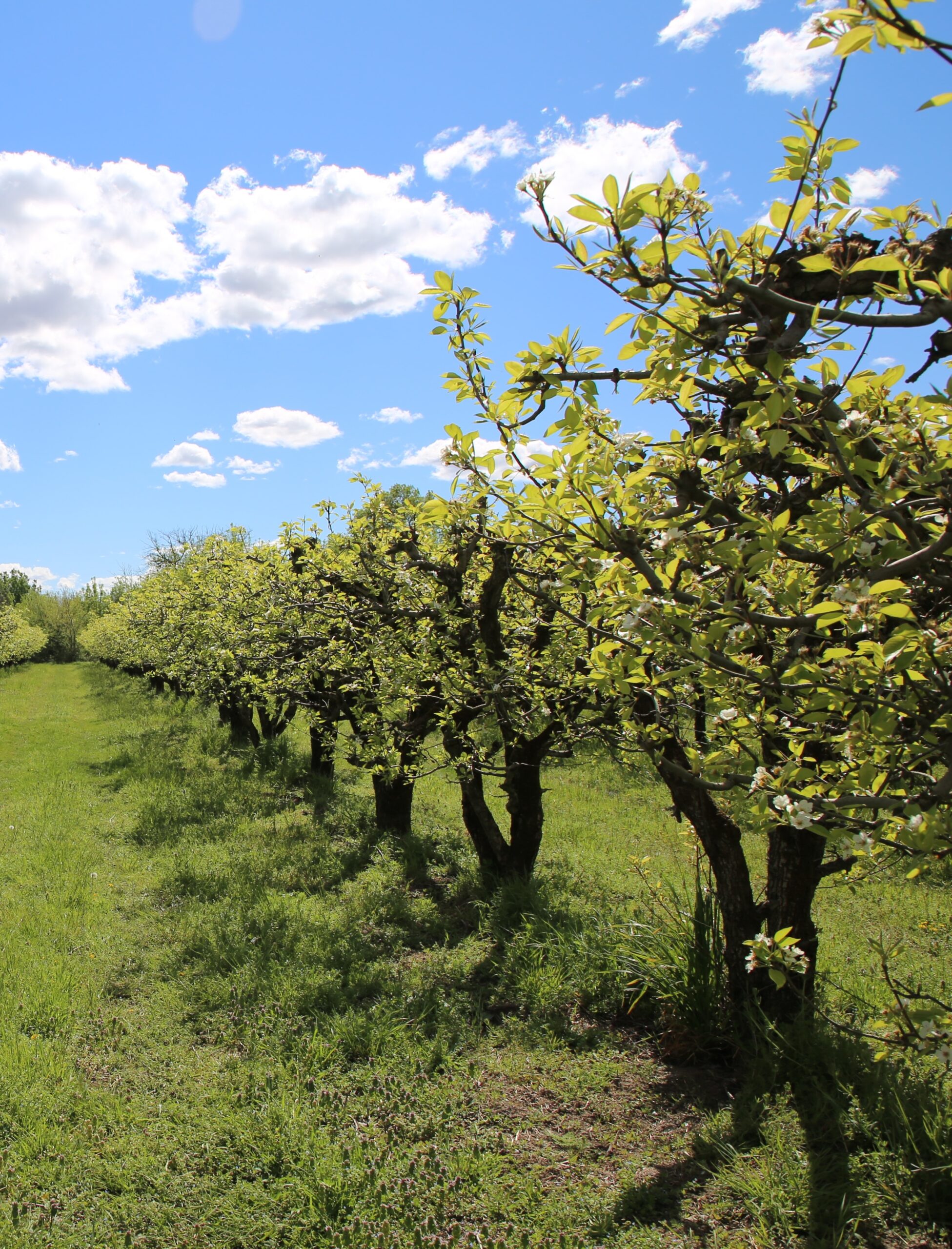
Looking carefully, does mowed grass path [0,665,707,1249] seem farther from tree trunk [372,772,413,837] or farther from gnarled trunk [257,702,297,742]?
gnarled trunk [257,702,297,742]

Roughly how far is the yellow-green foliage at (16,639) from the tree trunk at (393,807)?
43.7m

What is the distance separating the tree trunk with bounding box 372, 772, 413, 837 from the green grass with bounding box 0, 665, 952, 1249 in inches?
43.2

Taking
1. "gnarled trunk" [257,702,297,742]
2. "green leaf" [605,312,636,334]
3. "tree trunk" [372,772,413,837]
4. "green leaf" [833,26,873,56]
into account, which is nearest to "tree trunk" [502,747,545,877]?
"tree trunk" [372,772,413,837]

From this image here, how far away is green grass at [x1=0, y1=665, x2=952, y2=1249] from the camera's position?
11.1ft

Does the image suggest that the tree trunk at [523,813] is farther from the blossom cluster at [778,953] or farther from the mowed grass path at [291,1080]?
the blossom cluster at [778,953]

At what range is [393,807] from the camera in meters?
9.82

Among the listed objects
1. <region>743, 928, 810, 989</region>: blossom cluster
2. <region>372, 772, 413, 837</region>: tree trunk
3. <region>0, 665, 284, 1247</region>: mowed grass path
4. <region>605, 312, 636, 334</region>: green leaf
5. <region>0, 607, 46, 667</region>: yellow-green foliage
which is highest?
<region>0, 607, 46, 667</region>: yellow-green foliage

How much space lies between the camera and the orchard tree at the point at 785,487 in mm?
1868

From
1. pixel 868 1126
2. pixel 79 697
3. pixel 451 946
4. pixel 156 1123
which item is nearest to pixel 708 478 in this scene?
pixel 868 1126

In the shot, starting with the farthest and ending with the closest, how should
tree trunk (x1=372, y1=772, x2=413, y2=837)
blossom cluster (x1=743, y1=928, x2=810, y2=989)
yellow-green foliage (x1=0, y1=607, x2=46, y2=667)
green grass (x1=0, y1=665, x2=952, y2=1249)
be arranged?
yellow-green foliage (x1=0, y1=607, x2=46, y2=667) → tree trunk (x1=372, y1=772, x2=413, y2=837) → green grass (x1=0, y1=665, x2=952, y2=1249) → blossom cluster (x1=743, y1=928, x2=810, y2=989)

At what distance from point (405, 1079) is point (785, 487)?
13.2ft

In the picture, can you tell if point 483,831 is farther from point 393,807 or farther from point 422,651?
point 393,807

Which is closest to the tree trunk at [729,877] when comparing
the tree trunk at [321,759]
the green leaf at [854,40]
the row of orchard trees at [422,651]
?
the row of orchard trees at [422,651]

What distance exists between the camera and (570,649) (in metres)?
6.32
